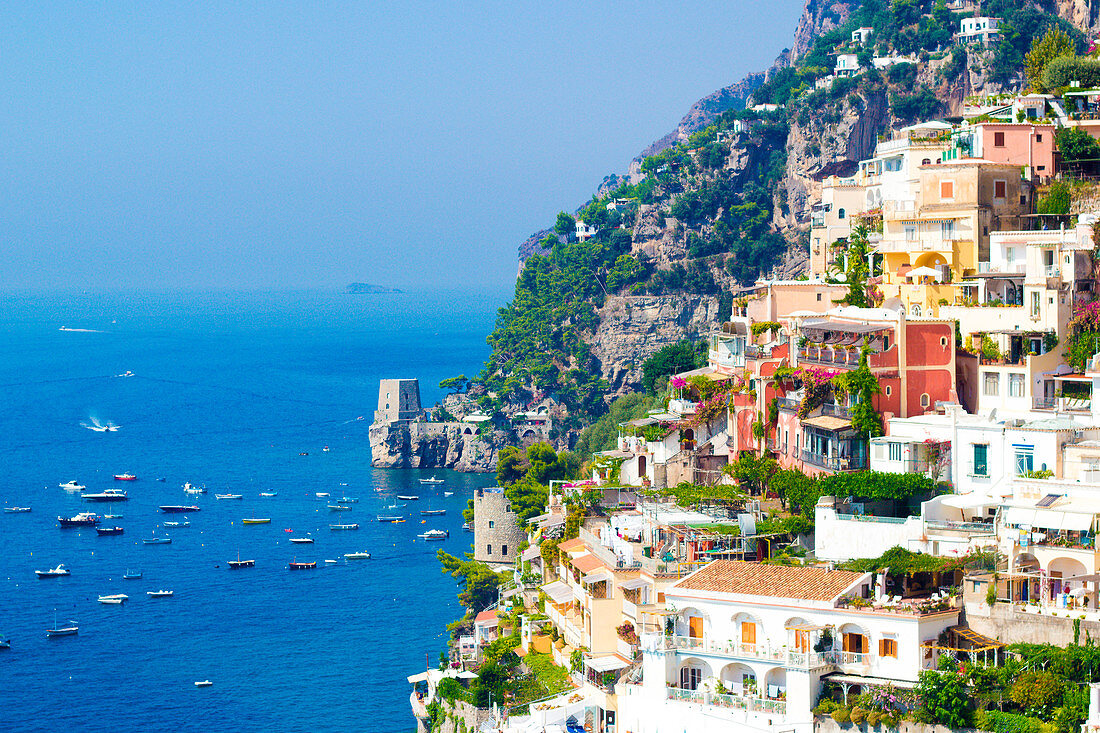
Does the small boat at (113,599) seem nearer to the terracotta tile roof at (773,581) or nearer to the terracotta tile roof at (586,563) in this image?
the terracotta tile roof at (586,563)

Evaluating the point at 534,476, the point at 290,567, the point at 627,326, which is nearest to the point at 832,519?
the point at 534,476

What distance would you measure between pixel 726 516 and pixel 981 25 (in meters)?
67.8

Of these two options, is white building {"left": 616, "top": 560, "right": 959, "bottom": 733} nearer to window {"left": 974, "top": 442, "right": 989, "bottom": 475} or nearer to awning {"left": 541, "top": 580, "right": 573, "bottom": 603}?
window {"left": 974, "top": 442, "right": 989, "bottom": 475}

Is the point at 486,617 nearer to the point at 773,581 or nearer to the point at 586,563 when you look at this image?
the point at 586,563

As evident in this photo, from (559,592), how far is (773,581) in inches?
426

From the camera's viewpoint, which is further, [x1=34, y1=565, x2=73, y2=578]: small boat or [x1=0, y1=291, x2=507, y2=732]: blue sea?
[x1=34, y1=565, x2=73, y2=578]: small boat

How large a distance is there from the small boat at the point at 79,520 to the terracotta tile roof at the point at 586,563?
64.1 m

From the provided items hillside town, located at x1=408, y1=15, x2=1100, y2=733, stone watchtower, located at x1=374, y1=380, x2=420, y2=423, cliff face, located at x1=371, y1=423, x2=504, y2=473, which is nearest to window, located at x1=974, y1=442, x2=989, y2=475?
hillside town, located at x1=408, y1=15, x2=1100, y2=733

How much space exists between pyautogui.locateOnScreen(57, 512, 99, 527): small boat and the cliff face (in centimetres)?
2505

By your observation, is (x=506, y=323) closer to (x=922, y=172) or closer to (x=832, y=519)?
(x=922, y=172)

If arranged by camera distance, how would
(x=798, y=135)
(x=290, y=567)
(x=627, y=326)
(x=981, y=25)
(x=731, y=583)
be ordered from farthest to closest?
1. (x=627, y=326)
2. (x=798, y=135)
3. (x=981, y=25)
4. (x=290, y=567)
5. (x=731, y=583)

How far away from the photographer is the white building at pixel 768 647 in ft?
107

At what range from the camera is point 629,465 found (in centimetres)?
5444

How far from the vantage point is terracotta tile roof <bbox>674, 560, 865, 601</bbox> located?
34094 mm
